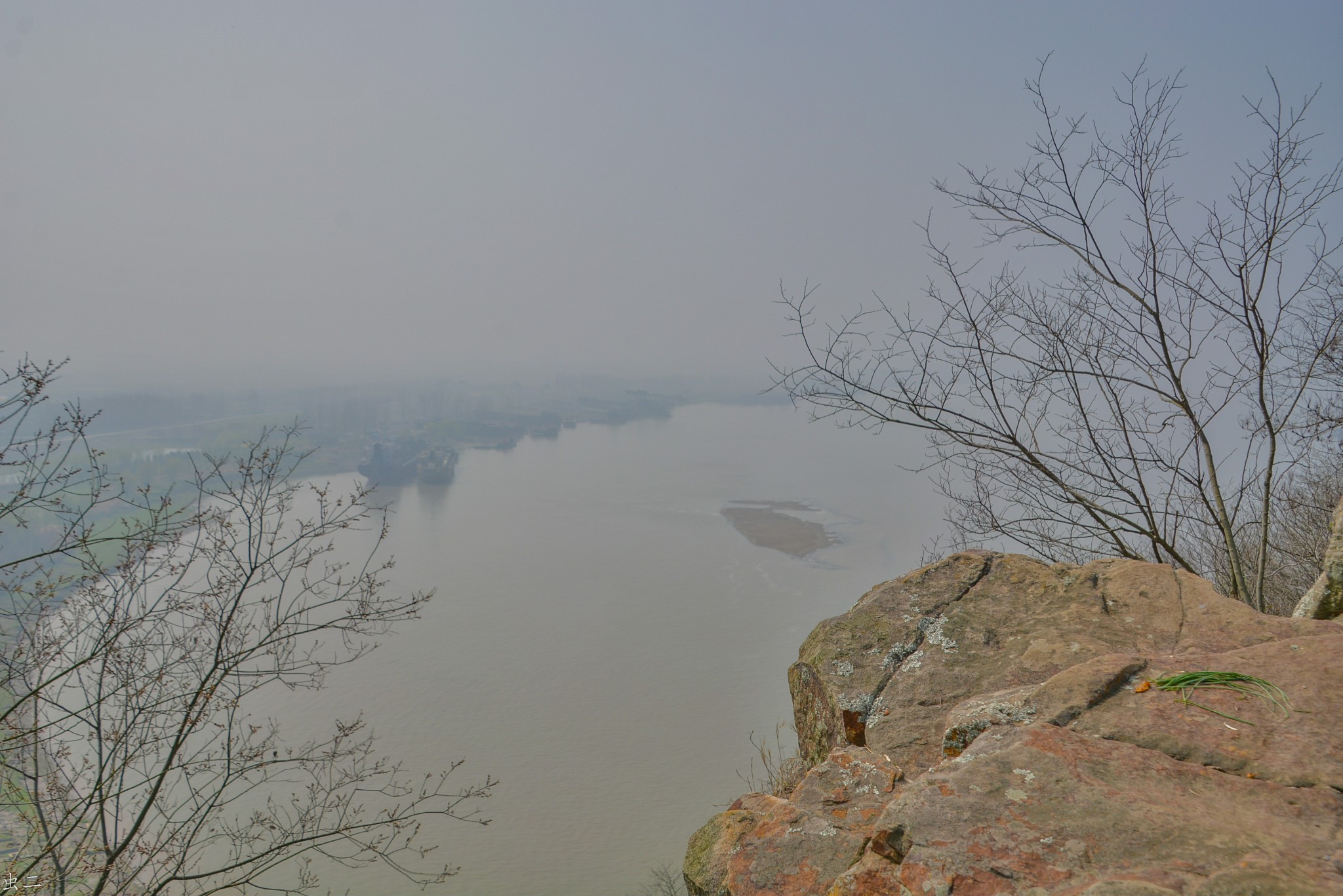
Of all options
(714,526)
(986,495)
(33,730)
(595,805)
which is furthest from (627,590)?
(33,730)

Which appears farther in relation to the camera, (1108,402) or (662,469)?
(662,469)

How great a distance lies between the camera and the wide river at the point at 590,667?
519 inches

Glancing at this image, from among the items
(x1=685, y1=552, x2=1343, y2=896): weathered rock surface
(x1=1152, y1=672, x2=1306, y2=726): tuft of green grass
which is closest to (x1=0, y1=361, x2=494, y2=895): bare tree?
(x1=685, y1=552, x2=1343, y2=896): weathered rock surface

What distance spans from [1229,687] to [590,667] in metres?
19.2

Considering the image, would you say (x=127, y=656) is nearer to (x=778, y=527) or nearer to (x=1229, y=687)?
(x=1229, y=687)

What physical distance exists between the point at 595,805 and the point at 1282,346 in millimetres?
13564

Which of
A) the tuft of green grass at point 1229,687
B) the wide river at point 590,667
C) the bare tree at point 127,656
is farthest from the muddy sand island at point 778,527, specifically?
the tuft of green grass at point 1229,687

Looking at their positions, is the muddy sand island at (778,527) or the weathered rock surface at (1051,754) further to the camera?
the muddy sand island at (778,527)

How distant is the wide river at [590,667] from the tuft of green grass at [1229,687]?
460 inches

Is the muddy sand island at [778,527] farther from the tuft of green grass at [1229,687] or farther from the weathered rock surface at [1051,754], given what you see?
the tuft of green grass at [1229,687]

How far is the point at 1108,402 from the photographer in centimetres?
459

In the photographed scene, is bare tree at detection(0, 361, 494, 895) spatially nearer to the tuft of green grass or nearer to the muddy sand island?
the tuft of green grass

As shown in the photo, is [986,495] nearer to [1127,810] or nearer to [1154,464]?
[1154,464]

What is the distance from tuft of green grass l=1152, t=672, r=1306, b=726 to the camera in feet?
5.98
